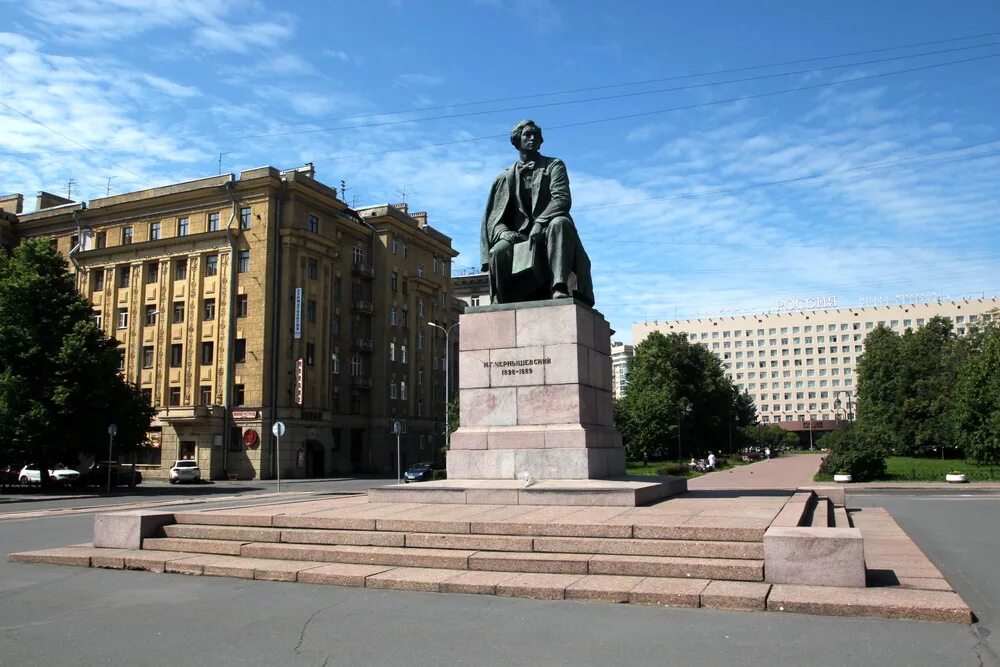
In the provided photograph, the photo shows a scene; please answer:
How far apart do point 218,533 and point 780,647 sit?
7.07 metres

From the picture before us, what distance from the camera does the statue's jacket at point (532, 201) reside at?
540 inches

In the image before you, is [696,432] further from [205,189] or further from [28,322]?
[28,322]

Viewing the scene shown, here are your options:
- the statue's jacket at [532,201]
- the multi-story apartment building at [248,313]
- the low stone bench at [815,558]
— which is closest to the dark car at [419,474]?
the multi-story apartment building at [248,313]

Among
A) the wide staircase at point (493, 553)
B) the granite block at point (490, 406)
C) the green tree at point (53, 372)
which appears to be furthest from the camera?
the green tree at point (53, 372)

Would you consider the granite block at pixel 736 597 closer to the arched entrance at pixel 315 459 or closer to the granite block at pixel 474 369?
the granite block at pixel 474 369

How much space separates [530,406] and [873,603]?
6929 millimetres

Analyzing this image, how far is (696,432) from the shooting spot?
77.3m

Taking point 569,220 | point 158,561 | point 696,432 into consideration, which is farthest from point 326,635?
point 696,432

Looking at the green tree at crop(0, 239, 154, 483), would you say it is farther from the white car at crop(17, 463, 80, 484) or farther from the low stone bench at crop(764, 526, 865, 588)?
the low stone bench at crop(764, 526, 865, 588)

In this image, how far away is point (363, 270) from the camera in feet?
194

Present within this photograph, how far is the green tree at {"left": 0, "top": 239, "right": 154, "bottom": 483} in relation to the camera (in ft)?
109

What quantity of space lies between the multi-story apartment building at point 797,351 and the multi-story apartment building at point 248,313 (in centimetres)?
10322

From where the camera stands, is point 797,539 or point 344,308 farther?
point 344,308

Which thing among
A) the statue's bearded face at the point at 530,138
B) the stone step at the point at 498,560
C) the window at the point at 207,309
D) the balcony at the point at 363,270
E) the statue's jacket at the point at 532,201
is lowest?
the stone step at the point at 498,560
